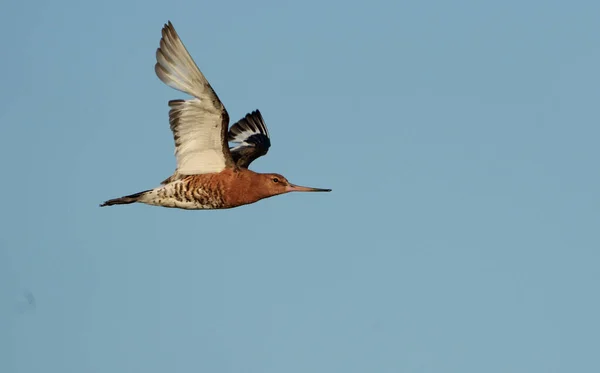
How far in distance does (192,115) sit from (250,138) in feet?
18.8

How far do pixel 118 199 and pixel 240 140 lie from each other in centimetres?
556

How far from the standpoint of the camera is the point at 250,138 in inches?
921

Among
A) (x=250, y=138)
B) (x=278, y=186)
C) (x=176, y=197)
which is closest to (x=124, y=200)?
(x=176, y=197)

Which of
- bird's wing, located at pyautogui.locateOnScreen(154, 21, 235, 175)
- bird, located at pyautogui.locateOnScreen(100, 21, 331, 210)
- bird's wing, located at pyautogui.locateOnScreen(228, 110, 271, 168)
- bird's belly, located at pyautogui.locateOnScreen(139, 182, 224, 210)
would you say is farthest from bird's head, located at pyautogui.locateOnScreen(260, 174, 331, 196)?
bird's wing, located at pyautogui.locateOnScreen(228, 110, 271, 168)

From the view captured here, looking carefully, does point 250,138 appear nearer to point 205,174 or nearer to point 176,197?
point 205,174

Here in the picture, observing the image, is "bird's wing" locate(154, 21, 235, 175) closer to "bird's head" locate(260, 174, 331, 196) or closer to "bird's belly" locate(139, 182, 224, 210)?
"bird's belly" locate(139, 182, 224, 210)

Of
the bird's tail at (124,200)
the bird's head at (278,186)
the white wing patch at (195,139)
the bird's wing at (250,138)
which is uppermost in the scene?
the bird's wing at (250,138)

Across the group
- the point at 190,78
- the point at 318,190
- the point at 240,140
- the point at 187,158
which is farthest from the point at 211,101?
the point at 240,140

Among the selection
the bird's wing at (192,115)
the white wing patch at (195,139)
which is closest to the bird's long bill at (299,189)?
the bird's wing at (192,115)

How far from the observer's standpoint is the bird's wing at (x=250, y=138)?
865 inches

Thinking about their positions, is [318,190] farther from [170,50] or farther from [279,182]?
[170,50]

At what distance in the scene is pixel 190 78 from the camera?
55.4ft

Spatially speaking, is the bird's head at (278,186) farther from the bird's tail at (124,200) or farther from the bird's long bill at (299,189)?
the bird's tail at (124,200)

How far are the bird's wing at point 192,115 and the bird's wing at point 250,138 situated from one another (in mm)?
2820
